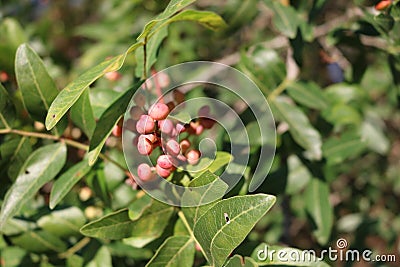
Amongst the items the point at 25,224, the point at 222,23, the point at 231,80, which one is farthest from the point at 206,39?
the point at 25,224

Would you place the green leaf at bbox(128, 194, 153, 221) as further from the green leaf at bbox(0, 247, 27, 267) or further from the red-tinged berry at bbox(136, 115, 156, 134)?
the green leaf at bbox(0, 247, 27, 267)

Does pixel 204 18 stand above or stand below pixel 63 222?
above

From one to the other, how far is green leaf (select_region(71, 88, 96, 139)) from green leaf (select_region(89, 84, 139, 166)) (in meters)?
0.10

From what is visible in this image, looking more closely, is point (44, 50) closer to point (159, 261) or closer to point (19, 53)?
point (19, 53)

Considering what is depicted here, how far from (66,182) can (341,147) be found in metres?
0.76

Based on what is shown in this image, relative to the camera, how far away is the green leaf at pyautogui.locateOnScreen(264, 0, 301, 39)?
4.34 feet

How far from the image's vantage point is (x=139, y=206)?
1.05 m

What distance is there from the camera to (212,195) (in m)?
0.86

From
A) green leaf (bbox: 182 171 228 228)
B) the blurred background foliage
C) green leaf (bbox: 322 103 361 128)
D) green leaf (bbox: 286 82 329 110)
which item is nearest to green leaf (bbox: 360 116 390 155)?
the blurred background foliage

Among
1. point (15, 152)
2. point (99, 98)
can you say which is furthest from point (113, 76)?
point (15, 152)

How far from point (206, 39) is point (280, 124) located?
70cm

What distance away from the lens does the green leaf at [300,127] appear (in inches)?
50.3

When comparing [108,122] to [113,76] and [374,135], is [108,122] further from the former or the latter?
[374,135]

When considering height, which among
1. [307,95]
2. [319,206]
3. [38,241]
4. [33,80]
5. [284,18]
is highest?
[33,80]
